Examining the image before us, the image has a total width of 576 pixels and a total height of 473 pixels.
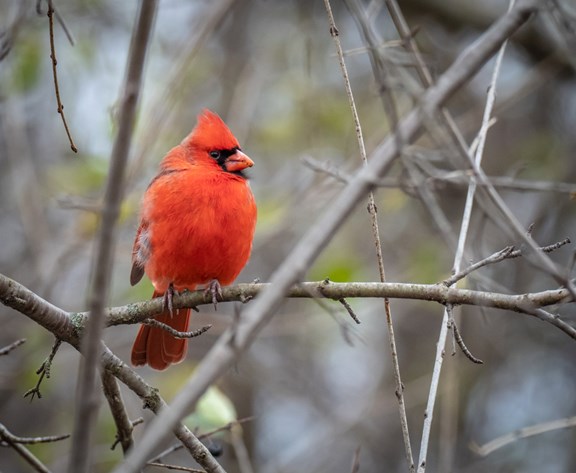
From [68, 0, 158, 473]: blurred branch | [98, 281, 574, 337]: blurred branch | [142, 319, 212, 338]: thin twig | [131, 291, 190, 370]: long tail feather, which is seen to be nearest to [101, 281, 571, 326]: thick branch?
[98, 281, 574, 337]: blurred branch

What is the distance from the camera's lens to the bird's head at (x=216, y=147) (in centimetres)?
377

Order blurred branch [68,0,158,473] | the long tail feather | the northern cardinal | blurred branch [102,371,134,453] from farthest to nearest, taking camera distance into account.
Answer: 1. the long tail feather
2. the northern cardinal
3. blurred branch [102,371,134,453]
4. blurred branch [68,0,158,473]

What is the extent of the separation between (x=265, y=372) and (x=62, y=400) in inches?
59.1

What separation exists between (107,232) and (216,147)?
262 centimetres

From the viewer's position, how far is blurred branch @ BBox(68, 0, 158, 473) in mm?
1226

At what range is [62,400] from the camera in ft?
19.2

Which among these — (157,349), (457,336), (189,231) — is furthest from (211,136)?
(457,336)

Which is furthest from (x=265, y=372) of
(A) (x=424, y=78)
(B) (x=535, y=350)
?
(A) (x=424, y=78)

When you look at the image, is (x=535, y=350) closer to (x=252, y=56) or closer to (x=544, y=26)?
(x=544, y=26)

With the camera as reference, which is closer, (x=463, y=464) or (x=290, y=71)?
(x=463, y=464)

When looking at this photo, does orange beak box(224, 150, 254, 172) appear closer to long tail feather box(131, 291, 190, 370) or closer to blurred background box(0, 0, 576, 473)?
long tail feather box(131, 291, 190, 370)

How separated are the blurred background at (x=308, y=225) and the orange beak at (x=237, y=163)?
0.82 meters

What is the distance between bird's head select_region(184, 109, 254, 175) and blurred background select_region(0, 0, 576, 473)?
0.78 m

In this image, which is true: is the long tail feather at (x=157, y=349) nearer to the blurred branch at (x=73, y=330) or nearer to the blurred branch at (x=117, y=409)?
the blurred branch at (x=117, y=409)
